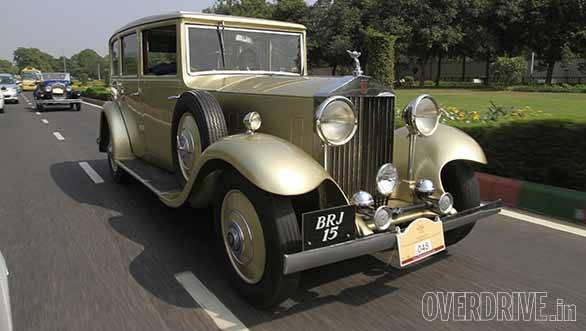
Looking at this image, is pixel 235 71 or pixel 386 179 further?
pixel 235 71

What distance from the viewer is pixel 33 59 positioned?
13825cm

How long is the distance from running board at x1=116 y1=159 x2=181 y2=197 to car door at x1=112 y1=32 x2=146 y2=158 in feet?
0.85

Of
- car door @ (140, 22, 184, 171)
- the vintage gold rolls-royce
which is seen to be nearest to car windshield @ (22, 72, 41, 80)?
car door @ (140, 22, 184, 171)

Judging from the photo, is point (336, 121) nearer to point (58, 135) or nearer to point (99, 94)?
point (58, 135)

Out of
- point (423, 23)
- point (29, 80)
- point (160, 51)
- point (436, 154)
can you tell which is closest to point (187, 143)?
point (160, 51)

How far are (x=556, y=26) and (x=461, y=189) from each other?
40821mm

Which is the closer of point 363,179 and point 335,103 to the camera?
point 335,103

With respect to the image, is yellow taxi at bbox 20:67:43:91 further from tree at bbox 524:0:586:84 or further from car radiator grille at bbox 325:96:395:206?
car radiator grille at bbox 325:96:395:206

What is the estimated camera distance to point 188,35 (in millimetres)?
4426

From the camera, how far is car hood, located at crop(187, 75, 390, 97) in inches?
125

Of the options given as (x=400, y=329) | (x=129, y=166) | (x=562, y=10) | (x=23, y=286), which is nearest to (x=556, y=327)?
(x=400, y=329)

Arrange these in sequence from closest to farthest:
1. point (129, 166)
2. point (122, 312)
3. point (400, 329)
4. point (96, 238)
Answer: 1. point (400, 329)
2. point (122, 312)
3. point (96, 238)
4. point (129, 166)

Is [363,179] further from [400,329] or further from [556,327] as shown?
[556,327]

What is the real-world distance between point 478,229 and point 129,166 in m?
3.84
